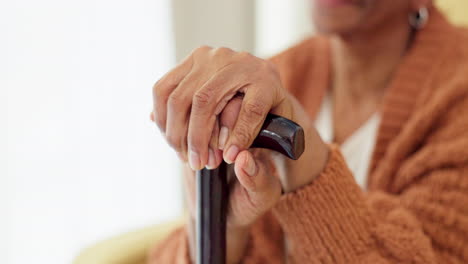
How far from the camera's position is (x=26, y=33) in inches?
38.1

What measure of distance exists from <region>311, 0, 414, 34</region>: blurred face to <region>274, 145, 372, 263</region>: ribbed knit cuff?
0.98 feet

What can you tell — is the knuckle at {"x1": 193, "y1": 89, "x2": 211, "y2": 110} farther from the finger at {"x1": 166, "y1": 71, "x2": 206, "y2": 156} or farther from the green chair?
the green chair

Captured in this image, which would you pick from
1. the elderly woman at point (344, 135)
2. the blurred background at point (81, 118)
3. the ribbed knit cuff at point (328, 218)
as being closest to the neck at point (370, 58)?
the elderly woman at point (344, 135)

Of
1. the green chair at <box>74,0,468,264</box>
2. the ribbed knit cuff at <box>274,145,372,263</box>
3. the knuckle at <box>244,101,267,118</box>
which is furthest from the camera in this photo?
the green chair at <box>74,0,468,264</box>

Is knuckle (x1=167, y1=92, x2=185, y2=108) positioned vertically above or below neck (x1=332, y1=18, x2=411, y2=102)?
above

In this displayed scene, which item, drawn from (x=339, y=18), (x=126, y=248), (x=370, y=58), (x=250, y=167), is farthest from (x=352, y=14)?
(x=126, y=248)

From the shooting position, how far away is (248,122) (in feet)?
1.49

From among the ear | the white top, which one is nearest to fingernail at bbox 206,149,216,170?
the white top

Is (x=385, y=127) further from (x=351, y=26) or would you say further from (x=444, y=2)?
(x=444, y=2)

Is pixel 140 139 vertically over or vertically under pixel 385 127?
under

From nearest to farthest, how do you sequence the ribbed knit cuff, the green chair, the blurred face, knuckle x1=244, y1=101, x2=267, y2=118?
1. knuckle x1=244, y1=101, x2=267, y2=118
2. the ribbed knit cuff
3. the blurred face
4. the green chair

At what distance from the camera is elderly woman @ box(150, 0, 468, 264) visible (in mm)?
475

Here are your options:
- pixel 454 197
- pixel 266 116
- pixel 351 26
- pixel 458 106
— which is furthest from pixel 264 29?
pixel 266 116

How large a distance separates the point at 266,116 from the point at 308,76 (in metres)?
0.53
